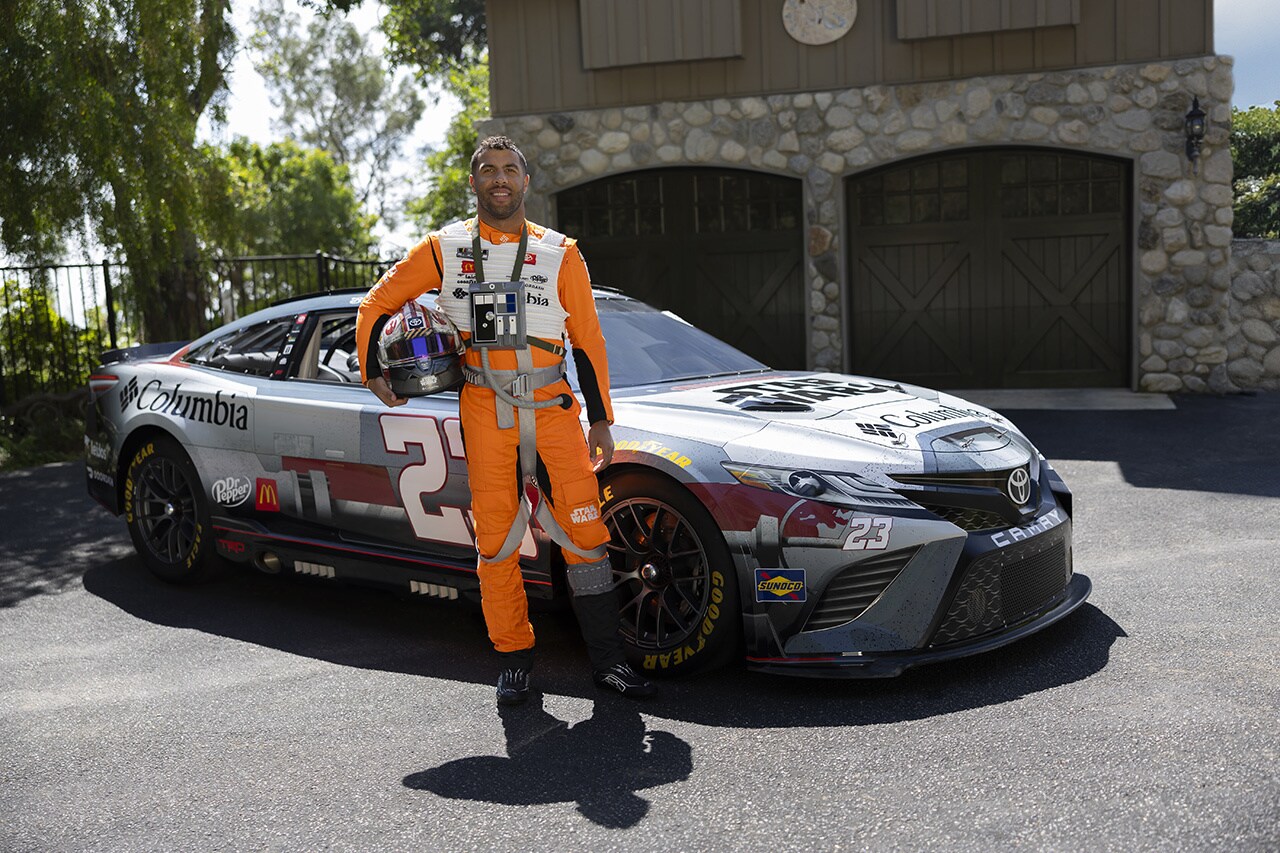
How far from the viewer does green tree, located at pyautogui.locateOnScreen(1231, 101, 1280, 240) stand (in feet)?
66.1

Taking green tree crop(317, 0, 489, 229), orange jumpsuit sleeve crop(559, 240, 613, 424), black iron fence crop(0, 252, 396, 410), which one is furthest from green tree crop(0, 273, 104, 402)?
orange jumpsuit sleeve crop(559, 240, 613, 424)

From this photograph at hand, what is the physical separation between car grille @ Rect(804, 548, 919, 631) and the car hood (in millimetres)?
359

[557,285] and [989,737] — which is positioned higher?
[557,285]

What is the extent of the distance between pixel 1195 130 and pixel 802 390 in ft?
28.0

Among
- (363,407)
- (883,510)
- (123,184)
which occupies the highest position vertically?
(123,184)

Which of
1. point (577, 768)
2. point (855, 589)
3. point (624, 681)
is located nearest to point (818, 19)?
point (855, 589)

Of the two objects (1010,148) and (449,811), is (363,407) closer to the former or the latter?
(449,811)

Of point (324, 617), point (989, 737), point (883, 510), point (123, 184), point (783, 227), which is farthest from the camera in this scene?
point (783, 227)

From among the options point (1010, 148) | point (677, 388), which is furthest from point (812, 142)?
point (677, 388)

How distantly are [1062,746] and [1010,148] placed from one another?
9.97 m

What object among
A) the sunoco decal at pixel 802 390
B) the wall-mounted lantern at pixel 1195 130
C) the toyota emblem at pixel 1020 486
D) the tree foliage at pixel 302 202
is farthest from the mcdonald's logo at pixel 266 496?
the tree foliage at pixel 302 202

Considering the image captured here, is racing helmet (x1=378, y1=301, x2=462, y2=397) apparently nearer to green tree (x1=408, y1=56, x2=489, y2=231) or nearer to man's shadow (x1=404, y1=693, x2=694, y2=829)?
man's shadow (x1=404, y1=693, x2=694, y2=829)

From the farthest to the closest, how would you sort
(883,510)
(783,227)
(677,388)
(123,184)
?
(783,227) → (123,184) → (677,388) → (883,510)

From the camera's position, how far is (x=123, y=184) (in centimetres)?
1143
